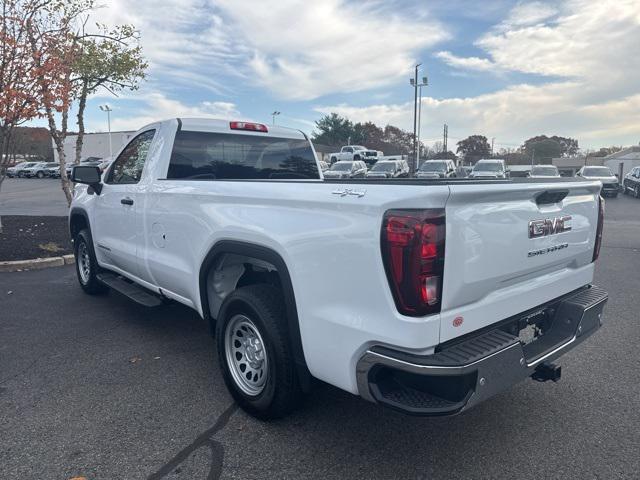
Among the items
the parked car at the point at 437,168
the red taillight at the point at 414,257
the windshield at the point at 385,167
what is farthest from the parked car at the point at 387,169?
the red taillight at the point at 414,257

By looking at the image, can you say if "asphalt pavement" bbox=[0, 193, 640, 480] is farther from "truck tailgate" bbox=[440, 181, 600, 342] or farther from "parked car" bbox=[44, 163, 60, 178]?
"parked car" bbox=[44, 163, 60, 178]

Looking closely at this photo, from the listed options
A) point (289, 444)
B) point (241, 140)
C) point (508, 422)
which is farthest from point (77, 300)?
point (508, 422)

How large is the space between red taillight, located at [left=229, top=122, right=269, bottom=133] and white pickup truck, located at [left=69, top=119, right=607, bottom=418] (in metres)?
0.55

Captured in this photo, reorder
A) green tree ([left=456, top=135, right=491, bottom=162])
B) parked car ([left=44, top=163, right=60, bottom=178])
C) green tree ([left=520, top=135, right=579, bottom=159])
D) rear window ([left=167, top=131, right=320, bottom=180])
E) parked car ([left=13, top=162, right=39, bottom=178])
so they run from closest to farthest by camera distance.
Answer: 1. rear window ([left=167, top=131, right=320, bottom=180])
2. parked car ([left=44, top=163, right=60, bottom=178])
3. parked car ([left=13, top=162, right=39, bottom=178])
4. green tree ([left=520, top=135, right=579, bottom=159])
5. green tree ([left=456, top=135, right=491, bottom=162])

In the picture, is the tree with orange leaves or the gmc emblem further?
the tree with orange leaves

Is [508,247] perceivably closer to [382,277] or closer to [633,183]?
[382,277]

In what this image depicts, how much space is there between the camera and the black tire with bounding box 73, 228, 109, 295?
5.99 meters

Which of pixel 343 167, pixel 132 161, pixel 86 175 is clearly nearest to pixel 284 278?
pixel 132 161

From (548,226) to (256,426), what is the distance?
221 cm

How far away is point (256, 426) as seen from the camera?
3273 millimetres

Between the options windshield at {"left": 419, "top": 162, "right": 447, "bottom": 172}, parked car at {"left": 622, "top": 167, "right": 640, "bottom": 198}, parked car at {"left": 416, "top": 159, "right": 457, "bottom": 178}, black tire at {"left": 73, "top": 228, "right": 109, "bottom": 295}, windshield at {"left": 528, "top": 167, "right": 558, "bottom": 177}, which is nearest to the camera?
black tire at {"left": 73, "top": 228, "right": 109, "bottom": 295}

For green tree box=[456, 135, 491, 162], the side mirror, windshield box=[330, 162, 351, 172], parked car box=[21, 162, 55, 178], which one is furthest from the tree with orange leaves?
green tree box=[456, 135, 491, 162]

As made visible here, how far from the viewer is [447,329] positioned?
7.87 feet

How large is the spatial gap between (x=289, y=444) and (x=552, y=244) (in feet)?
6.55
